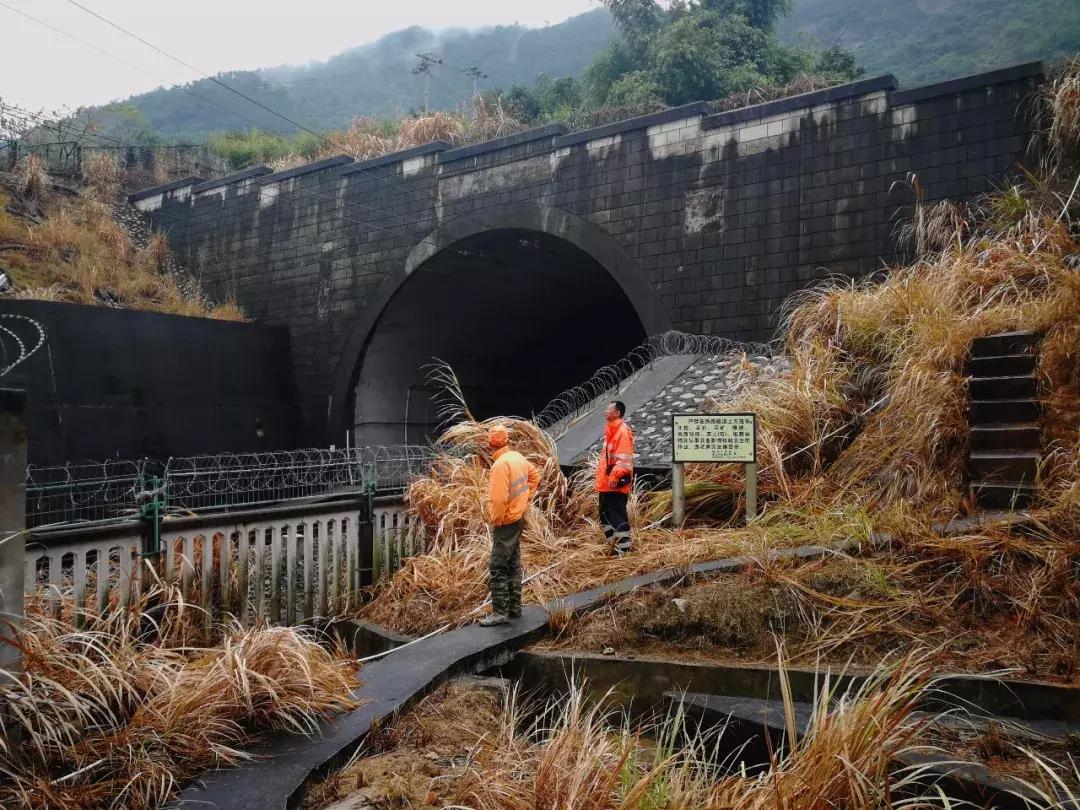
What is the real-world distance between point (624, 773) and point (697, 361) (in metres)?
8.19

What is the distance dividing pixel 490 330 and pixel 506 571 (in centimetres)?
1220

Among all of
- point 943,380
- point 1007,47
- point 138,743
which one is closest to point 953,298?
point 943,380

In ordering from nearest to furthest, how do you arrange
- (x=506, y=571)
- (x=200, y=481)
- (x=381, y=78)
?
1. (x=506, y=571)
2. (x=200, y=481)
3. (x=381, y=78)

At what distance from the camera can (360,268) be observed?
589 inches

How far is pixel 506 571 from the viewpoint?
459cm

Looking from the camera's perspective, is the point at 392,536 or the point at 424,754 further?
the point at 392,536

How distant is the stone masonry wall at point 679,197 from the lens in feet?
32.0

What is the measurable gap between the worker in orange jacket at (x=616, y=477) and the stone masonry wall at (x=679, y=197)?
5.30 metres

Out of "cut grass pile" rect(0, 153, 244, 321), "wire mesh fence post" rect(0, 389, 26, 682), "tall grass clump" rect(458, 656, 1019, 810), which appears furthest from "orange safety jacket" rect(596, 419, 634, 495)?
"cut grass pile" rect(0, 153, 244, 321)

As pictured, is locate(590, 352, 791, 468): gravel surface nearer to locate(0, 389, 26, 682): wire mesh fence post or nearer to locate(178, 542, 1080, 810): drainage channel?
locate(178, 542, 1080, 810): drainage channel

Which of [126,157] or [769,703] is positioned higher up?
[126,157]

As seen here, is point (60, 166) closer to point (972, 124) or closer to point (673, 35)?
point (673, 35)

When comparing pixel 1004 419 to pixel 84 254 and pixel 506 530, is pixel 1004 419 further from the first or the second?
pixel 84 254

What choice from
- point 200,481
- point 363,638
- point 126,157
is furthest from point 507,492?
point 126,157
